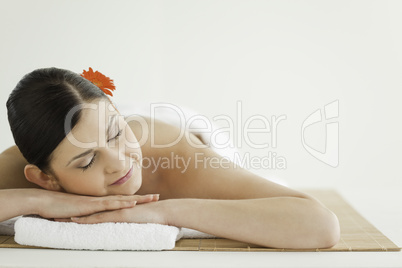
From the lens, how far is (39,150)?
1.29 m

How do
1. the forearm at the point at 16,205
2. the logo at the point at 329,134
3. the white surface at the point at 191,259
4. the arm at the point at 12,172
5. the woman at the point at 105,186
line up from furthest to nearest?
the logo at the point at 329,134 < the arm at the point at 12,172 < the forearm at the point at 16,205 < the woman at the point at 105,186 < the white surface at the point at 191,259

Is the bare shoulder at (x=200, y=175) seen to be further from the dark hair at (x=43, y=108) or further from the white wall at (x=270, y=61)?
the white wall at (x=270, y=61)

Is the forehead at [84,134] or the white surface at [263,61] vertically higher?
the white surface at [263,61]

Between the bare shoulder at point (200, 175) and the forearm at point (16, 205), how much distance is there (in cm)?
42

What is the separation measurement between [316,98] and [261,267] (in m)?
2.51

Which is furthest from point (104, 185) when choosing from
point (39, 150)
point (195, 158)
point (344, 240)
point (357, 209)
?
point (357, 209)

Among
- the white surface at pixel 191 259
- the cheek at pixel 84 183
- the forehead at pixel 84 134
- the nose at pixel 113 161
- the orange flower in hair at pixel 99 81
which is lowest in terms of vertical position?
the white surface at pixel 191 259

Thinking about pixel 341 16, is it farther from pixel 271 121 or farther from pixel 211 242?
pixel 211 242

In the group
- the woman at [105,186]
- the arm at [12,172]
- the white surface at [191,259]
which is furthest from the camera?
the arm at [12,172]

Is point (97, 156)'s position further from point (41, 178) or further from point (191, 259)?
point (191, 259)

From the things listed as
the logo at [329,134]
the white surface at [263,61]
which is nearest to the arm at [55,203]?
the white surface at [263,61]

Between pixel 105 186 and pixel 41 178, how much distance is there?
0.21 meters

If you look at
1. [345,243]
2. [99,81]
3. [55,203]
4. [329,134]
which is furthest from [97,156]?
[329,134]

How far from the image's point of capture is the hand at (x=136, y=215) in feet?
4.09
